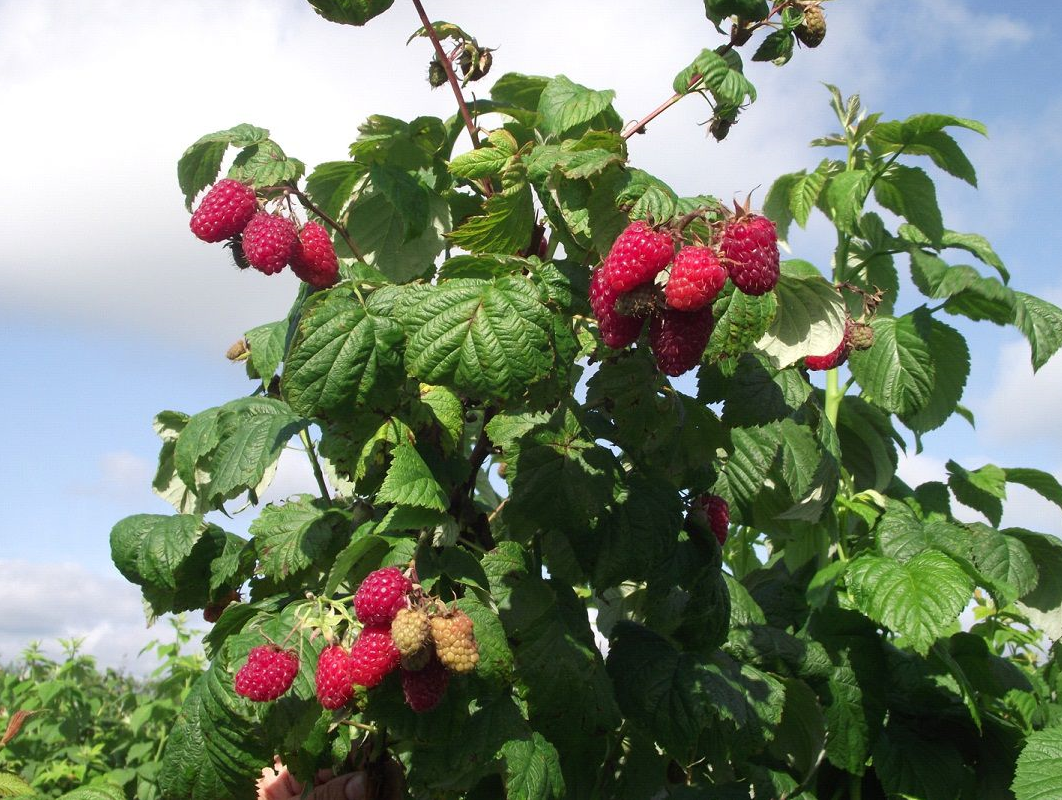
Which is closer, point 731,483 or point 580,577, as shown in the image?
point 580,577

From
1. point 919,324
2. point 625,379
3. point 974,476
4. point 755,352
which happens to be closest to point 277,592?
point 625,379

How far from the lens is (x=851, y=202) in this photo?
2.64m

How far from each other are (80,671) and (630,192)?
4.51 metres

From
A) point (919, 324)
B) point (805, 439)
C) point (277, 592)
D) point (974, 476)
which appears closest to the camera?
point (277, 592)

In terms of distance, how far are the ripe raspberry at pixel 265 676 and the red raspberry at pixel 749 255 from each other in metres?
0.86

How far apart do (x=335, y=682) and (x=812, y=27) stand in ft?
4.45

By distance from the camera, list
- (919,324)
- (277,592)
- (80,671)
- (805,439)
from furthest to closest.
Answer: (80,671), (919,324), (805,439), (277,592)

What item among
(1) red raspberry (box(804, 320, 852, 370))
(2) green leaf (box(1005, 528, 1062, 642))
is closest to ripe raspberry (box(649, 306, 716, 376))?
(1) red raspberry (box(804, 320, 852, 370))

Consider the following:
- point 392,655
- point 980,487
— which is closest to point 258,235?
point 392,655

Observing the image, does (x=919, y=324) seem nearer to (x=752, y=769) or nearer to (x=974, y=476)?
(x=974, y=476)

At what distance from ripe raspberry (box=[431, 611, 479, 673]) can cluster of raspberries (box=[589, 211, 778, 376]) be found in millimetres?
437

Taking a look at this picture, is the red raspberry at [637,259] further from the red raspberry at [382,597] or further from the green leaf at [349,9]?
the green leaf at [349,9]

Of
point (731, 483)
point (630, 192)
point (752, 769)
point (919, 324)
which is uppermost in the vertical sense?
point (919, 324)

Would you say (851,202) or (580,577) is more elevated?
(851,202)
